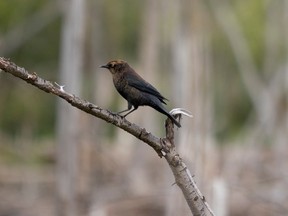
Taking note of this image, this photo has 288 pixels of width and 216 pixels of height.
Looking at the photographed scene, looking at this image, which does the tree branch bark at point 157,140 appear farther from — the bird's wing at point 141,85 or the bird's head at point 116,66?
the bird's head at point 116,66

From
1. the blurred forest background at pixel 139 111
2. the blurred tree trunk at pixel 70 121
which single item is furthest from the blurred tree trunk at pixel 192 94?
the blurred tree trunk at pixel 70 121

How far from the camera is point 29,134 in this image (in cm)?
2512

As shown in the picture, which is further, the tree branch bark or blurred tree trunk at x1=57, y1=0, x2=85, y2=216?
blurred tree trunk at x1=57, y1=0, x2=85, y2=216

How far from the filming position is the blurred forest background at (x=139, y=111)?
14602 millimetres

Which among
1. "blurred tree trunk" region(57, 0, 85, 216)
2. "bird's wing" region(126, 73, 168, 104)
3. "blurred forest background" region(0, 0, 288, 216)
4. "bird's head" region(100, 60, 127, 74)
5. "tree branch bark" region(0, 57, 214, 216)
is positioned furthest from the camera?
"blurred forest background" region(0, 0, 288, 216)

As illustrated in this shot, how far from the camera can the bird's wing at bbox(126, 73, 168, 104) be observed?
516 cm

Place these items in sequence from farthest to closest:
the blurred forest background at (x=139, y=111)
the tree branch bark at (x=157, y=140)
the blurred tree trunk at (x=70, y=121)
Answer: the blurred forest background at (x=139, y=111), the blurred tree trunk at (x=70, y=121), the tree branch bark at (x=157, y=140)

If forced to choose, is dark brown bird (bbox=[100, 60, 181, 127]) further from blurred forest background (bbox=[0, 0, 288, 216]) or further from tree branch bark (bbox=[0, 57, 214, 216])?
blurred forest background (bbox=[0, 0, 288, 216])

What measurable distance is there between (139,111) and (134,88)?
1661cm

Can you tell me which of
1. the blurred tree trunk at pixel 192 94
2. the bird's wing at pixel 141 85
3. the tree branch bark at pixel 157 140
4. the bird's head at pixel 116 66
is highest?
the blurred tree trunk at pixel 192 94

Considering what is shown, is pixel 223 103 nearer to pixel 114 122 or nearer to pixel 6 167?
pixel 6 167

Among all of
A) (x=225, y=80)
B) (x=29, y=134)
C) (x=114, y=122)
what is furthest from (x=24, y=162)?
(x=114, y=122)

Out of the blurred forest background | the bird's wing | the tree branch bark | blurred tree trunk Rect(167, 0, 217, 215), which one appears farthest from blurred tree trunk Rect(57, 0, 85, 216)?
the tree branch bark

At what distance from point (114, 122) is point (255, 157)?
14.7m
